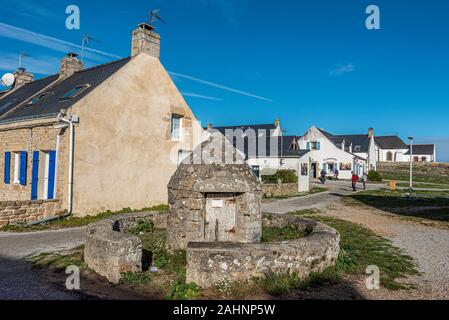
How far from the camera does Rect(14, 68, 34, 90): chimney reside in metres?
22.9

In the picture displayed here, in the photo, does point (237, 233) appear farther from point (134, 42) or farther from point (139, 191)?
point (134, 42)

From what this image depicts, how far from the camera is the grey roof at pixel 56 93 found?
45.8 ft

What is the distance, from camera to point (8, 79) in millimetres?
22688

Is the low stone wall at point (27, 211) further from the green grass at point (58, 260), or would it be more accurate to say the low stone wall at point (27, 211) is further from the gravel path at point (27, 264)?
the green grass at point (58, 260)

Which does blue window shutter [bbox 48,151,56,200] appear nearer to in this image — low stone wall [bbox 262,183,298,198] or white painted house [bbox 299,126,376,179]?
low stone wall [bbox 262,183,298,198]

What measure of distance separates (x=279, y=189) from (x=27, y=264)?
62.4 ft

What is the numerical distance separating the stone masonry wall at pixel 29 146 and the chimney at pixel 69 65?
4.79m

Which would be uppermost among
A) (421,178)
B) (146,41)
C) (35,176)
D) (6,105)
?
(146,41)

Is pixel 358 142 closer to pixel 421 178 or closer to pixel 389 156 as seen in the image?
pixel 421 178

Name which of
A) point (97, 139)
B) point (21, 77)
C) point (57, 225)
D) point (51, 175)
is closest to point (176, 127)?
point (97, 139)

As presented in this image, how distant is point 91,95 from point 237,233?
9512 millimetres

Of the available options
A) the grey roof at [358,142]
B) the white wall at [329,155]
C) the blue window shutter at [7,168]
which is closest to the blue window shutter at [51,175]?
the blue window shutter at [7,168]

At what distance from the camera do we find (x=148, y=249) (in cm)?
792
